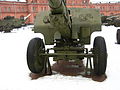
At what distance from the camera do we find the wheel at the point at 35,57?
5797 millimetres

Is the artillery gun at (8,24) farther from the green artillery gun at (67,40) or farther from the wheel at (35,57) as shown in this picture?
the wheel at (35,57)

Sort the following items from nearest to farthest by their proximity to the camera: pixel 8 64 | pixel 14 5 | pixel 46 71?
pixel 46 71 < pixel 8 64 < pixel 14 5

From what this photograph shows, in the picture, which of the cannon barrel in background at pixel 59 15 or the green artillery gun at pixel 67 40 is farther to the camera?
the green artillery gun at pixel 67 40

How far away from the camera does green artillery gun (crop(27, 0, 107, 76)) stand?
5453mm

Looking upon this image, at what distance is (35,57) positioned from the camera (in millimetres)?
5898

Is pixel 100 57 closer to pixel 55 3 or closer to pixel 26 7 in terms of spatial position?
pixel 55 3

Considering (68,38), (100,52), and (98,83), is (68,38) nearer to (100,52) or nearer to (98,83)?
(100,52)

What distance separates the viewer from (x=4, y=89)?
5117 mm

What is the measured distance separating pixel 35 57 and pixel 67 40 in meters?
1.04

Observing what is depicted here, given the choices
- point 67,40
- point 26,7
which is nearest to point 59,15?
point 67,40

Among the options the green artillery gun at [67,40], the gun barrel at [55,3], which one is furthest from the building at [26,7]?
the gun barrel at [55,3]

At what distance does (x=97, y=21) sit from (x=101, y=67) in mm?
1545

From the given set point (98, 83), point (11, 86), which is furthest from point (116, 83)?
point (11, 86)

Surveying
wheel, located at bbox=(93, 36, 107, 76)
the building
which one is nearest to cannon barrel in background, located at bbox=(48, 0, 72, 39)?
wheel, located at bbox=(93, 36, 107, 76)
